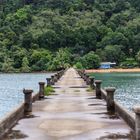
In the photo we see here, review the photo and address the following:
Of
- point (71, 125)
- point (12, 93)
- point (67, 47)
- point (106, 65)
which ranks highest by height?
point (67, 47)

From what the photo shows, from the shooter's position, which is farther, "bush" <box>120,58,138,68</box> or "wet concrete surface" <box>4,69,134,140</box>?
"bush" <box>120,58,138,68</box>

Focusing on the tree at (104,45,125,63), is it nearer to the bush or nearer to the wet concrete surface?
the bush

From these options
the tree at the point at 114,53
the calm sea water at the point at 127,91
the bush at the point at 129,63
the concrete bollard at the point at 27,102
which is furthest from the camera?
the tree at the point at 114,53

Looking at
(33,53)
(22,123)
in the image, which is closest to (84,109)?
(22,123)

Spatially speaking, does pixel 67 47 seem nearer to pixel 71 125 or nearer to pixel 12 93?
pixel 12 93

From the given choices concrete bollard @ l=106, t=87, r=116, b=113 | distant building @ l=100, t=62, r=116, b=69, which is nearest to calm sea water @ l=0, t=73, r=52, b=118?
concrete bollard @ l=106, t=87, r=116, b=113

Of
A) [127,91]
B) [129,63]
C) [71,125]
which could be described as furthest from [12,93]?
[129,63]

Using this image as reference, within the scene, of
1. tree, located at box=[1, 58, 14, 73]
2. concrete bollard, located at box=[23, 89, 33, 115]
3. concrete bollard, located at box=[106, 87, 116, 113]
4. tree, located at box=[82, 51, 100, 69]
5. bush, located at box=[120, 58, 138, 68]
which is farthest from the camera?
tree, located at box=[1, 58, 14, 73]

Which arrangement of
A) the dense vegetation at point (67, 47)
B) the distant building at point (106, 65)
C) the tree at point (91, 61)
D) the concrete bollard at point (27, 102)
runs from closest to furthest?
the concrete bollard at point (27, 102) → the tree at point (91, 61) → the distant building at point (106, 65) → the dense vegetation at point (67, 47)

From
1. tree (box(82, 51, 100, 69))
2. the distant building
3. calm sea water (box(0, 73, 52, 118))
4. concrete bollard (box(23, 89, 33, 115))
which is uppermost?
tree (box(82, 51, 100, 69))

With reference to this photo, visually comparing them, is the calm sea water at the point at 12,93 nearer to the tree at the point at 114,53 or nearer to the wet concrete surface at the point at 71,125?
the wet concrete surface at the point at 71,125

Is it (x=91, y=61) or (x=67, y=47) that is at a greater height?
(x=67, y=47)

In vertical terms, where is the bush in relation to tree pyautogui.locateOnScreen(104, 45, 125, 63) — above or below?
below

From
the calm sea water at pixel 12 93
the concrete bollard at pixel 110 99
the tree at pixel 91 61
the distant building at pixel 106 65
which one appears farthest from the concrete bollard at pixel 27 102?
the distant building at pixel 106 65
